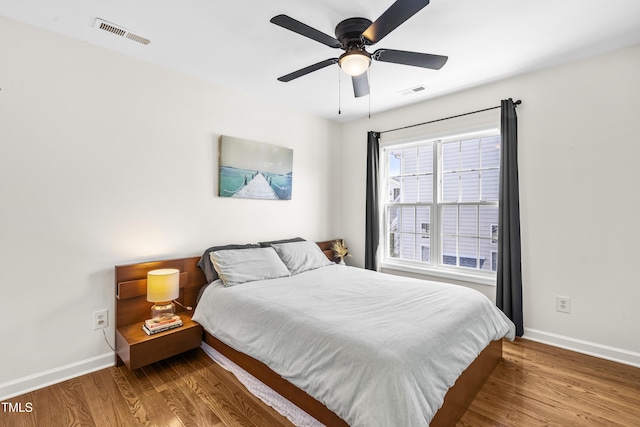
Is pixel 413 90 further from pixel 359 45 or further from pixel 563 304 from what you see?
pixel 563 304

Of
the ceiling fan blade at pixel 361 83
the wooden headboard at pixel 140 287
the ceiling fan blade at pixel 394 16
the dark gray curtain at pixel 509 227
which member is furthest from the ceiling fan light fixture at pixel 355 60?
the wooden headboard at pixel 140 287

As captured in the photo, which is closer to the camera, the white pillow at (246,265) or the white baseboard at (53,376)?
the white baseboard at (53,376)

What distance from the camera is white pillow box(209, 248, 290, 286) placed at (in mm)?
2721

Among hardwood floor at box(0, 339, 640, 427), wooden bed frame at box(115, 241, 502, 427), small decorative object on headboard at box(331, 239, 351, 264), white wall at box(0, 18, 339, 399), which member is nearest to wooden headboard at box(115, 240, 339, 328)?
wooden bed frame at box(115, 241, 502, 427)

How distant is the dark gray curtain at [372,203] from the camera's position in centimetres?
404

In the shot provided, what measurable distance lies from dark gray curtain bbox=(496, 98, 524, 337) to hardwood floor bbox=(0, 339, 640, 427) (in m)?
0.56

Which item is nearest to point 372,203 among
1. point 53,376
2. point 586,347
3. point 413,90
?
point 413,90

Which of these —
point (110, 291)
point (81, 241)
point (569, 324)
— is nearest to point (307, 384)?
point (110, 291)

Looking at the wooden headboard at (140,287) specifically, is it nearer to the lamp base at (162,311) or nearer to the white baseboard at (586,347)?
the lamp base at (162,311)

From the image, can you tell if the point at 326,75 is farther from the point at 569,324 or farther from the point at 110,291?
the point at 569,324

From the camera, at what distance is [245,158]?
336 centimetres

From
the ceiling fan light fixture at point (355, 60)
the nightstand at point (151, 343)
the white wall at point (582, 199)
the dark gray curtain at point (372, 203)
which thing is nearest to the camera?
the ceiling fan light fixture at point (355, 60)

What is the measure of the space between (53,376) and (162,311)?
804 mm

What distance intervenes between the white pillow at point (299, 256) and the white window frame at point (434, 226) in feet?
3.36
